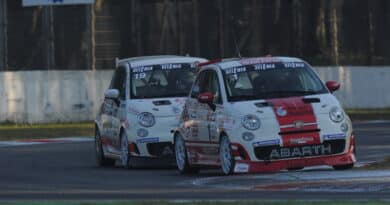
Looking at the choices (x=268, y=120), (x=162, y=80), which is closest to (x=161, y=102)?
(x=162, y=80)

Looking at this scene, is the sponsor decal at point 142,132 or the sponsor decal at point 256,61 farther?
the sponsor decal at point 142,132

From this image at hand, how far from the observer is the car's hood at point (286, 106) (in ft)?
50.7

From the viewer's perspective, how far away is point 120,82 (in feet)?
66.0

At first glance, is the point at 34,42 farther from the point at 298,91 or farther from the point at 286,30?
the point at 298,91

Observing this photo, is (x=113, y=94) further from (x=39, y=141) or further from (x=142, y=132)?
(x=39, y=141)

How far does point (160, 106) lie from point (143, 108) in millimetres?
269

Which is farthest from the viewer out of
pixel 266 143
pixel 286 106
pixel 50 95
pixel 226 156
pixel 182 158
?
pixel 50 95

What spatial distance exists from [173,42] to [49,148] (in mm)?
14288

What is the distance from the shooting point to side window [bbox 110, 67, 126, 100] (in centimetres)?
1969

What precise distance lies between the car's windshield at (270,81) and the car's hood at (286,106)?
0.25m

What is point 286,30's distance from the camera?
38781 millimetres

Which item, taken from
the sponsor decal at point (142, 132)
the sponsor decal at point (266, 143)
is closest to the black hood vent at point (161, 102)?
the sponsor decal at point (142, 132)

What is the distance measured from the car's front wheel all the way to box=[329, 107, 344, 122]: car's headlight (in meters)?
4.35

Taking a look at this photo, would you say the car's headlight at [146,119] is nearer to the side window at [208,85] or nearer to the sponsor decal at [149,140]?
the sponsor decal at [149,140]
